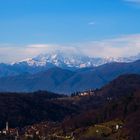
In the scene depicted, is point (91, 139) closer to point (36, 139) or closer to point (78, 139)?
point (78, 139)

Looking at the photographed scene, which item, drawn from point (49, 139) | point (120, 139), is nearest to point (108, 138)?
point (120, 139)

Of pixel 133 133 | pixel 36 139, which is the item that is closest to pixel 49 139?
pixel 36 139

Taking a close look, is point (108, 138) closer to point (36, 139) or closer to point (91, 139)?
point (91, 139)

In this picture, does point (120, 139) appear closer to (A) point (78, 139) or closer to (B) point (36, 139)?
(A) point (78, 139)

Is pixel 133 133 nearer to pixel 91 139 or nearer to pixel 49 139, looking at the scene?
pixel 91 139

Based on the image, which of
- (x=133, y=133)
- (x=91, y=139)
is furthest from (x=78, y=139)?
(x=133, y=133)

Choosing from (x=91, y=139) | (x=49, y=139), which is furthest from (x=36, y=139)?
(x=91, y=139)
